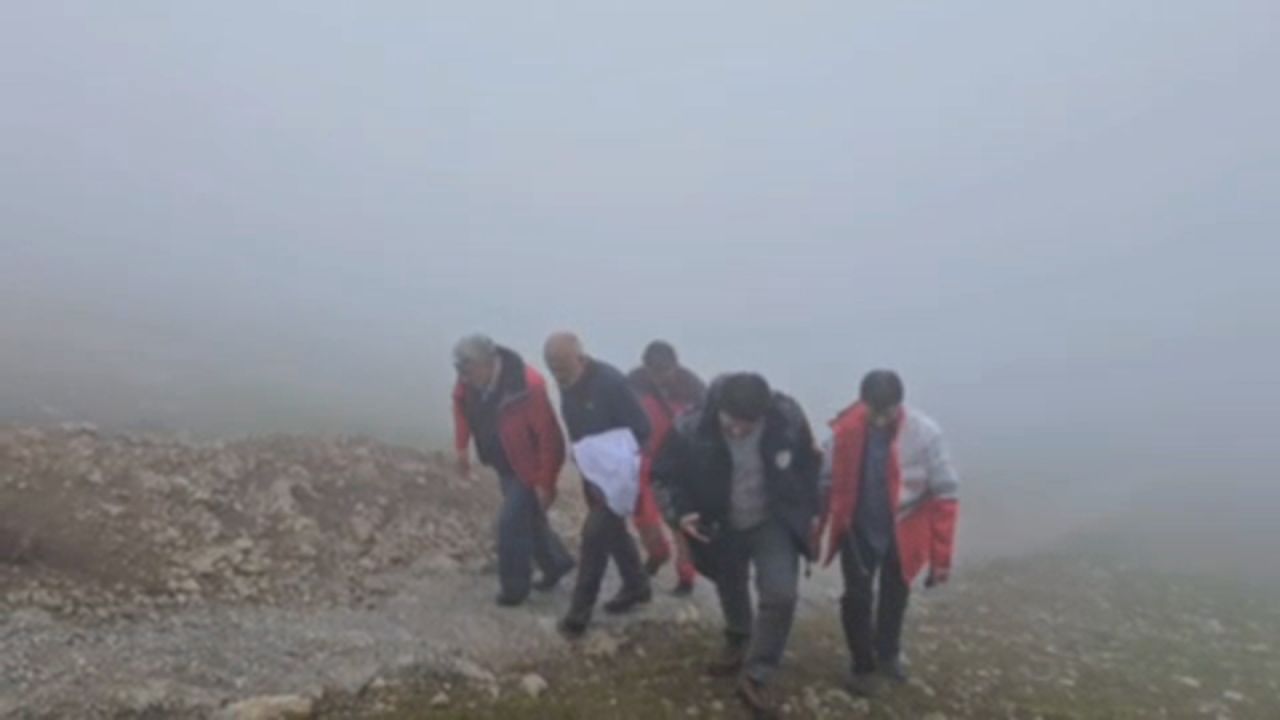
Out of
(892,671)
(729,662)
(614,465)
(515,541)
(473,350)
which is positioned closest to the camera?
(729,662)

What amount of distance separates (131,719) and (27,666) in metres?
0.96

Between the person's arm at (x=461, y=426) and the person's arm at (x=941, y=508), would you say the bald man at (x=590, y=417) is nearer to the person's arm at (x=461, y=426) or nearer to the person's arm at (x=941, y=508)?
the person's arm at (x=461, y=426)

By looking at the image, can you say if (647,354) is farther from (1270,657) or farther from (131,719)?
(1270,657)

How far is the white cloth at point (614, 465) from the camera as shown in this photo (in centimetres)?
836

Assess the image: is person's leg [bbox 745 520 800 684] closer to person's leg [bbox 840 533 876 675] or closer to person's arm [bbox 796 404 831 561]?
person's arm [bbox 796 404 831 561]

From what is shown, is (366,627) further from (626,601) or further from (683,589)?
(683,589)

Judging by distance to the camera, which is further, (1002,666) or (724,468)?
(1002,666)

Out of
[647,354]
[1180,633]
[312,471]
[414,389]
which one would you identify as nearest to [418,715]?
[647,354]

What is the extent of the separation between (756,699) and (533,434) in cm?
282

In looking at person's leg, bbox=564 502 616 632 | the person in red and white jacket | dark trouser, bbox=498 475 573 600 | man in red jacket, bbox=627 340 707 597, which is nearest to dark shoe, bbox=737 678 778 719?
the person in red and white jacket

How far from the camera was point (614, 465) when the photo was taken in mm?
8352

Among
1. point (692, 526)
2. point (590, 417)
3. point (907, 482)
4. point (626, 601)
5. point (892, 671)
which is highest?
point (590, 417)

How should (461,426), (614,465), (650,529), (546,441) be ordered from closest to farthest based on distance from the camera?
(614,465)
(546,441)
(650,529)
(461,426)

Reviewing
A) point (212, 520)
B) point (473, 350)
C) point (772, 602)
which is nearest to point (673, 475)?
point (772, 602)
